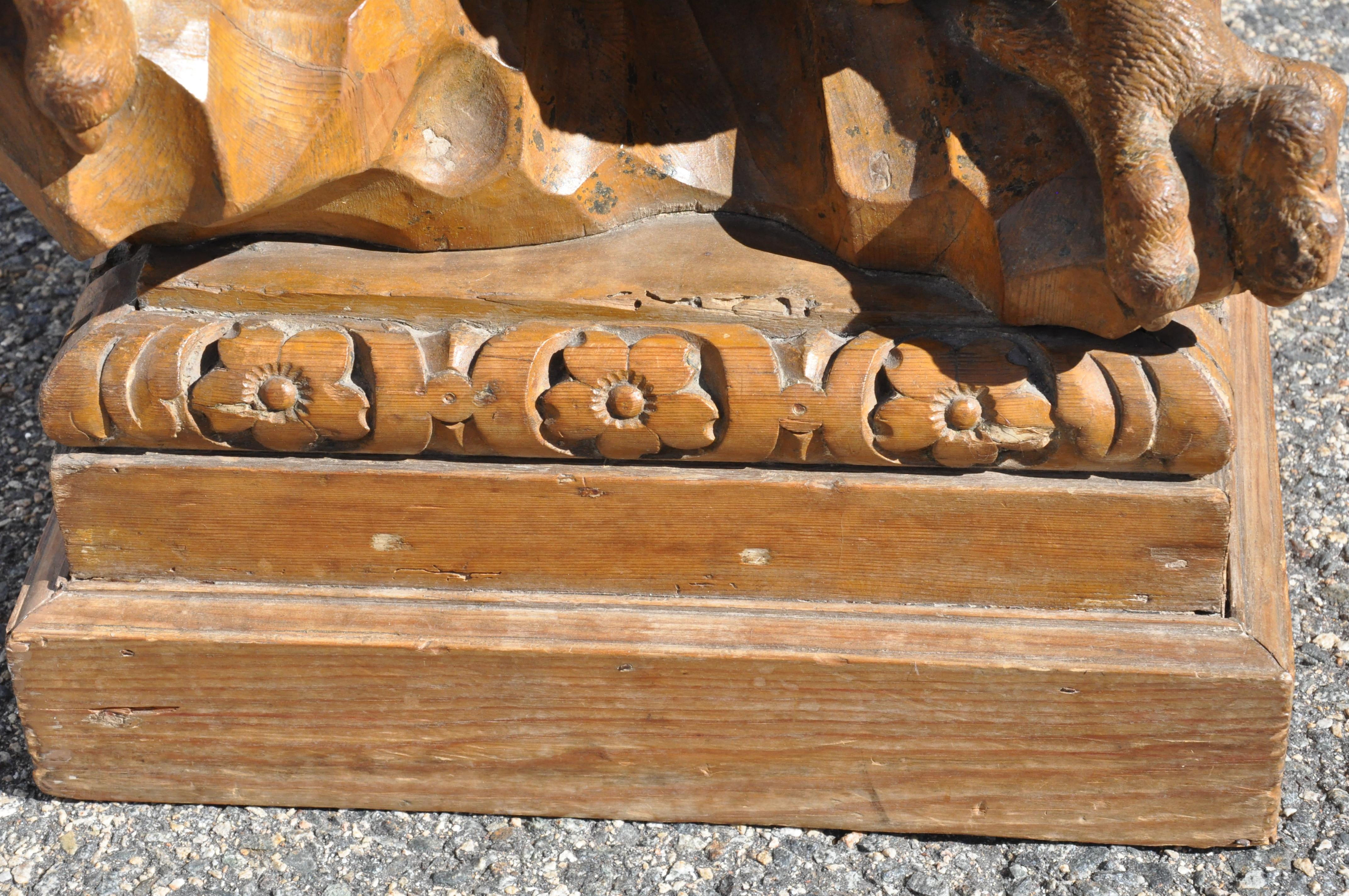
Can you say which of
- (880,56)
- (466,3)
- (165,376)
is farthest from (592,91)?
(165,376)

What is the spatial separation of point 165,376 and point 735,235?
1.74 feet

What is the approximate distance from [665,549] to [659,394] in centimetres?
15

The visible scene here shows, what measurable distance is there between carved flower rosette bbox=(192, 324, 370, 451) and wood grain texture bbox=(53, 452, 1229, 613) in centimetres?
4

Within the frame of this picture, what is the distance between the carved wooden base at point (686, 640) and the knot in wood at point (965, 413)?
2.1 inches

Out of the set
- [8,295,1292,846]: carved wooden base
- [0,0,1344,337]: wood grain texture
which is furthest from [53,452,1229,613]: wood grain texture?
[0,0,1344,337]: wood grain texture

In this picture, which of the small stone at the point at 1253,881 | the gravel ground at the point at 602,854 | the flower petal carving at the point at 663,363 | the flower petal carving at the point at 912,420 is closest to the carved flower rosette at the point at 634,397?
the flower petal carving at the point at 663,363

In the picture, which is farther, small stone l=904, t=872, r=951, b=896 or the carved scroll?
small stone l=904, t=872, r=951, b=896

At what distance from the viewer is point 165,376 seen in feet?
4.09

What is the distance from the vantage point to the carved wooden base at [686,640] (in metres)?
1.25

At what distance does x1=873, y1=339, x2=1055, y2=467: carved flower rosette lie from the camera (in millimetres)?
1203

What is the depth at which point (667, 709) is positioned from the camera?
4.35 ft

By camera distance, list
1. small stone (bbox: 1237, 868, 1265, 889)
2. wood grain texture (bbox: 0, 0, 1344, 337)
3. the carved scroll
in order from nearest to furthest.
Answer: wood grain texture (bbox: 0, 0, 1344, 337) < the carved scroll < small stone (bbox: 1237, 868, 1265, 889)

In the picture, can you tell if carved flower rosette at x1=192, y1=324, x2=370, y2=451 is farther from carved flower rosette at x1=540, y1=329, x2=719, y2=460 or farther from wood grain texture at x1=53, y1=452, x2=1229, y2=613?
carved flower rosette at x1=540, y1=329, x2=719, y2=460

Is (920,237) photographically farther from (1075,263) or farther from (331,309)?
(331,309)
